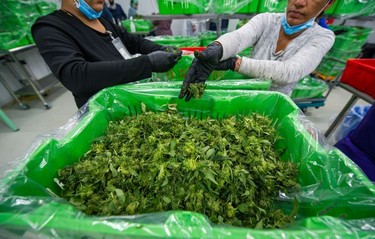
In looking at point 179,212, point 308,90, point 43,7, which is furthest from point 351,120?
point 43,7

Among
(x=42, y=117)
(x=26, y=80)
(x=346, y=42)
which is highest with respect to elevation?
(x=346, y=42)

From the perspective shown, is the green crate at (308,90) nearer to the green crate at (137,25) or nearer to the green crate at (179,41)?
the green crate at (179,41)

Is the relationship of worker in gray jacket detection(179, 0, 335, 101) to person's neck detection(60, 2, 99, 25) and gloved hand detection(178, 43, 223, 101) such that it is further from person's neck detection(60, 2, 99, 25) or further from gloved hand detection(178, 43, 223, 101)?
person's neck detection(60, 2, 99, 25)

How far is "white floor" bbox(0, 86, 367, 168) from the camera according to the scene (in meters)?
2.00

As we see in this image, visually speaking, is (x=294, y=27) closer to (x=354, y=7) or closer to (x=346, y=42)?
(x=354, y=7)

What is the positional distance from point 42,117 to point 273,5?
300 centimetres

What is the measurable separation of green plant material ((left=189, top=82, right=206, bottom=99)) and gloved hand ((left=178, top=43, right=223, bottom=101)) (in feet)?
0.14

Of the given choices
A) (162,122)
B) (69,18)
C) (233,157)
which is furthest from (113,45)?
(233,157)

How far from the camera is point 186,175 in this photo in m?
0.58

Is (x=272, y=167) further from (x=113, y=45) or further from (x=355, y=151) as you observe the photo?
(x=113, y=45)

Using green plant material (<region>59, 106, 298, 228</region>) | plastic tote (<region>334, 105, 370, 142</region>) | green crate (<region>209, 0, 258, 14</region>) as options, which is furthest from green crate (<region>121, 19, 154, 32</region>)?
plastic tote (<region>334, 105, 370, 142</region>)

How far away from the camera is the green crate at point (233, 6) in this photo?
1857 millimetres

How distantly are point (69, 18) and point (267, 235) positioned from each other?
123 centimetres

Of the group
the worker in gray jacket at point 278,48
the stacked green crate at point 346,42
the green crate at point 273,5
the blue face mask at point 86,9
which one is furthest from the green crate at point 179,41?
the stacked green crate at point 346,42
